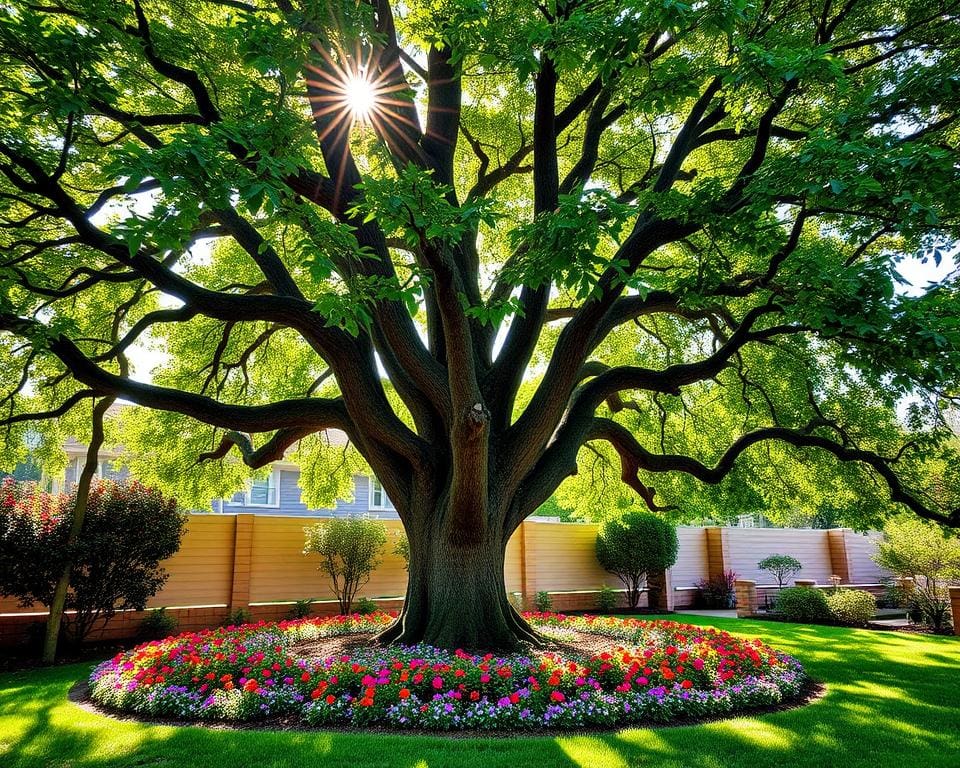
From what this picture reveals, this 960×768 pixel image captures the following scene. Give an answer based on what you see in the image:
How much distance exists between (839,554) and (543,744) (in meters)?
20.9

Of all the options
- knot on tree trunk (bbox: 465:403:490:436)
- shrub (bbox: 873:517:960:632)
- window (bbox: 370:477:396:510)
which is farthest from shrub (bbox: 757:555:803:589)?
knot on tree trunk (bbox: 465:403:490:436)

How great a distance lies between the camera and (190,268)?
1143cm

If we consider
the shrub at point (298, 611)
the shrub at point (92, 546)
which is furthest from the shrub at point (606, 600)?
the shrub at point (92, 546)

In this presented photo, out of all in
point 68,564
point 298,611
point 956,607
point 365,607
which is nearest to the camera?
point 68,564

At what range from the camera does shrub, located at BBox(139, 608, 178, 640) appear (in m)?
10.5

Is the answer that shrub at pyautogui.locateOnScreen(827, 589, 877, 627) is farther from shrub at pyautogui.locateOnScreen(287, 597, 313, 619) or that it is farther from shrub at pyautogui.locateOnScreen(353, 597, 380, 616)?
shrub at pyautogui.locateOnScreen(287, 597, 313, 619)

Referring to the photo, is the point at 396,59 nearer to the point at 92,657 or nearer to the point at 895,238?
the point at 895,238

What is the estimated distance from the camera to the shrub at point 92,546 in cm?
898

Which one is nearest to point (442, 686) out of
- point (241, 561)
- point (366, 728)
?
point (366, 728)

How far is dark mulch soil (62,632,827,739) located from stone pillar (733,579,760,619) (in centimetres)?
781

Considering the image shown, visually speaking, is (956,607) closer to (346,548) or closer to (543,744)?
(543,744)

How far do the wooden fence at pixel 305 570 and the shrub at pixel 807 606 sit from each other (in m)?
3.03

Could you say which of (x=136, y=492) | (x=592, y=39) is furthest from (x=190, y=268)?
(x=592, y=39)

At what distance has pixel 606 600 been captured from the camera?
1578cm
